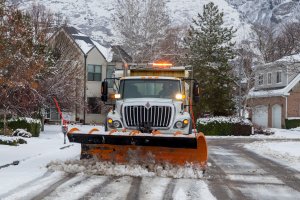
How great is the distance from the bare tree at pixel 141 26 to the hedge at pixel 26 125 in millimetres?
18744

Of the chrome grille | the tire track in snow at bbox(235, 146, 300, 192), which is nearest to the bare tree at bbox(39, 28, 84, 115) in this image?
the tire track in snow at bbox(235, 146, 300, 192)

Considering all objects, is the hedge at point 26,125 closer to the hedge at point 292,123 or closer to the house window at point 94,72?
the house window at point 94,72

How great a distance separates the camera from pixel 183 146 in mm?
10750

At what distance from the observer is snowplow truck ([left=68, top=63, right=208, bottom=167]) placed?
10.8 m

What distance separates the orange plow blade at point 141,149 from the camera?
10766 millimetres

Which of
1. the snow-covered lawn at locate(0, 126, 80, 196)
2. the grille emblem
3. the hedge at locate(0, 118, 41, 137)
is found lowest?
the snow-covered lawn at locate(0, 126, 80, 196)

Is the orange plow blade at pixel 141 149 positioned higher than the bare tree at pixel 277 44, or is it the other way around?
the bare tree at pixel 277 44

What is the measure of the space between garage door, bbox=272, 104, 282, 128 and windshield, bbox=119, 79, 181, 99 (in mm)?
32969

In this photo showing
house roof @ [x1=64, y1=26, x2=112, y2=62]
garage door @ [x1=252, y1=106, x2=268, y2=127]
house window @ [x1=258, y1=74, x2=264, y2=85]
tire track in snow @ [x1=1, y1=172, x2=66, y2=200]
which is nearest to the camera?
tire track in snow @ [x1=1, y1=172, x2=66, y2=200]

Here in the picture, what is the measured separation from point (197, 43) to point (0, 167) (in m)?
32.8

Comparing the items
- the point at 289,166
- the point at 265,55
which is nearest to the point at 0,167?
the point at 289,166

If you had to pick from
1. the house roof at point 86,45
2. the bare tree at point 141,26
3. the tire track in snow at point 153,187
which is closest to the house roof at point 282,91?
the bare tree at point 141,26

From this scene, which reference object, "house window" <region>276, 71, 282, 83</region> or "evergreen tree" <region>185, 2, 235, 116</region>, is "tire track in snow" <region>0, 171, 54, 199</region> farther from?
"house window" <region>276, 71, 282, 83</region>

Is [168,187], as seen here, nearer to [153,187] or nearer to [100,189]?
[153,187]
